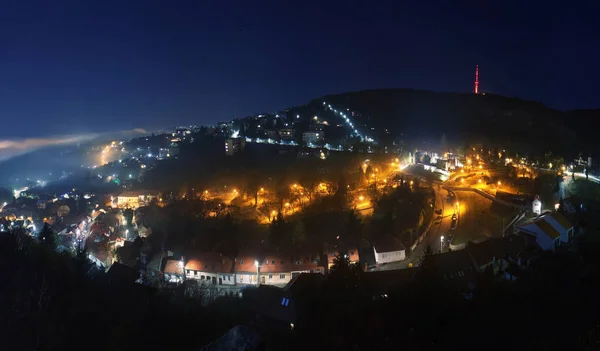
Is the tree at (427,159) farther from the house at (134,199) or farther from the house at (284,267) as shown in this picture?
the house at (134,199)

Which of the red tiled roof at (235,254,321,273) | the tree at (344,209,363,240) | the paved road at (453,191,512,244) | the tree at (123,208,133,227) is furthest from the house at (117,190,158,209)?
the paved road at (453,191,512,244)

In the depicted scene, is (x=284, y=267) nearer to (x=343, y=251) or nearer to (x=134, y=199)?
(x=343, y=251)

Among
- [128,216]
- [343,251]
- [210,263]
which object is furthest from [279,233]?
[128,216]

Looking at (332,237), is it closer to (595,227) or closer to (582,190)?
(595,227)

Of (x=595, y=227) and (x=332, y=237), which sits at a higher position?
(x=595, y=227)

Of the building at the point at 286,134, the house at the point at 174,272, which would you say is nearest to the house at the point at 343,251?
the house at the point at 174,272

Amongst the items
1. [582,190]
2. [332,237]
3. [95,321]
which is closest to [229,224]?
[332,237]

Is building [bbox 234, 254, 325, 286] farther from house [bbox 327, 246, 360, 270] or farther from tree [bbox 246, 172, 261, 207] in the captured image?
tree [bbox 246, 172, 261, 207]
